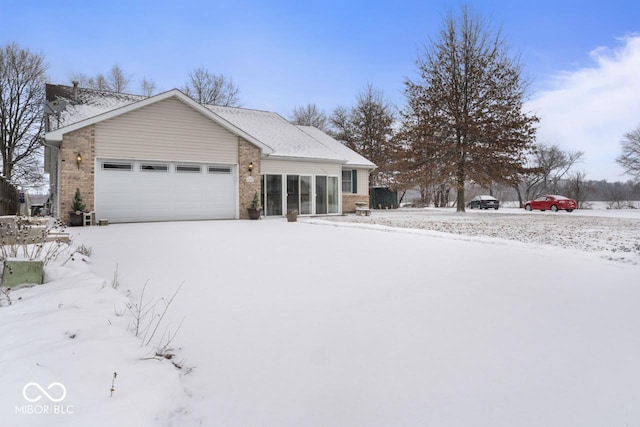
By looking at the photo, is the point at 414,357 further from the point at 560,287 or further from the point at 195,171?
the point at 195,171

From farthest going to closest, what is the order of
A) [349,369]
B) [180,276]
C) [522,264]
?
1. [522,264]
2. [180,276]
3. [349,369]

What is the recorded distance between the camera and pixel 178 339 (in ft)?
8.58

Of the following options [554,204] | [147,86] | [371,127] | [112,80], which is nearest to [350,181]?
[371,127]

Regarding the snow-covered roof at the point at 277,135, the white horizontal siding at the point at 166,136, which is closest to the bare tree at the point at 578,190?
the snow-covered roof at the point at 277,135

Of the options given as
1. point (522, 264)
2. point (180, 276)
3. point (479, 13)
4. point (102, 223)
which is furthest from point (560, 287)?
point (479, 13)

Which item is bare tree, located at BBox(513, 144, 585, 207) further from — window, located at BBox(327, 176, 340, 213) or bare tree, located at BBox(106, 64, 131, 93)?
bare tree, located at BBox(106, 64, 131, 93)

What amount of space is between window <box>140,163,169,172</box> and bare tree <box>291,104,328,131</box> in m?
23.5

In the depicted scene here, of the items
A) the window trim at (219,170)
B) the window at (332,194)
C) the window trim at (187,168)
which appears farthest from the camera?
the window at (332,194)

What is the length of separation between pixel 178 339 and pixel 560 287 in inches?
155

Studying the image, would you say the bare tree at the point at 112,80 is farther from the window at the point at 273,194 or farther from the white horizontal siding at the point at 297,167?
the window at the point at 273,194

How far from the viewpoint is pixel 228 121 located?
45.4 feet

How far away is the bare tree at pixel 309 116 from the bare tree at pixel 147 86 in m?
12.6

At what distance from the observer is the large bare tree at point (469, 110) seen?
1869 centimetres
